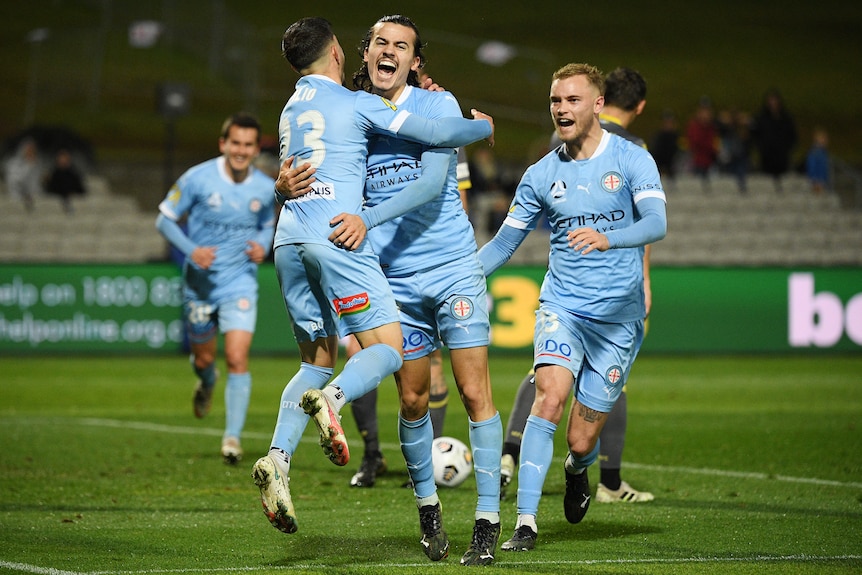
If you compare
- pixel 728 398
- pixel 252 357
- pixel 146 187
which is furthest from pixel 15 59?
pixel 728 398

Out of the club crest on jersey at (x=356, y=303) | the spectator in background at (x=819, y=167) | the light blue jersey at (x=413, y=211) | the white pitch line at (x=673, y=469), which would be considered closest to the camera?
the club crest on jersey at (x=356, y=303)

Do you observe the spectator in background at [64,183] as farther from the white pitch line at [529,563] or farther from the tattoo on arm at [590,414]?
the white pitch line at [529,563]

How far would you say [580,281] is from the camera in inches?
247

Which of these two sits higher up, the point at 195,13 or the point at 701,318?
the point at 195,13

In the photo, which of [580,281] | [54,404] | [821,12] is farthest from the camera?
[821,12]

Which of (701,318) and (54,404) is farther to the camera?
(701,318)

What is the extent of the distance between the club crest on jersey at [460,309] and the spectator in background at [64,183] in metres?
19.8

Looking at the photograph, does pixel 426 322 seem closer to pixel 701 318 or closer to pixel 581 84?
pixel 581 84

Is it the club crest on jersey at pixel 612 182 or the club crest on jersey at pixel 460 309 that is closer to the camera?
the club crest on jersey at pixel 460 309

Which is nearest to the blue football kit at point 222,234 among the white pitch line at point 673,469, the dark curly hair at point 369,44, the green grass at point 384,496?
the green grass at point 384,496

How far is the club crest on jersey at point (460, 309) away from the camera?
563 centimetres

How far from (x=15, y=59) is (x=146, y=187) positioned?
1812cm

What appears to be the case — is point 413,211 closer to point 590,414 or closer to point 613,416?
point 590,414

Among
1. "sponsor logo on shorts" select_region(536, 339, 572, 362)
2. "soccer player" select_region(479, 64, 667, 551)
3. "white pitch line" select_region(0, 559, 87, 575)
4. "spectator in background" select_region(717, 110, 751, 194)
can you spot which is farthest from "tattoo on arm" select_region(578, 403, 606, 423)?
"spectator in background" select_region(717, 110, 751, 194)
